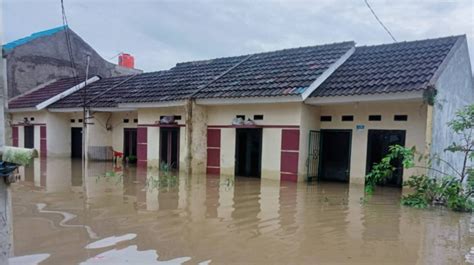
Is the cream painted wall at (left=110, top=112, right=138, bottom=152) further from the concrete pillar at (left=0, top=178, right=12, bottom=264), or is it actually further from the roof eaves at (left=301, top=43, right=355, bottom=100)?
the concrete pillar at (left=0, top=178, right=12, bottom=264)

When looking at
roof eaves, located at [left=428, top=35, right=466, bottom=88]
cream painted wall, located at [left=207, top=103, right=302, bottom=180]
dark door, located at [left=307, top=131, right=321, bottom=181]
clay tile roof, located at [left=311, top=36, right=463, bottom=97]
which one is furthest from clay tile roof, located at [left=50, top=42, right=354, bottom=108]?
roof eaves, located at [left=428, top=35, right=466, bottom=88]

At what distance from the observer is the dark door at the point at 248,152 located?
12.1 metres

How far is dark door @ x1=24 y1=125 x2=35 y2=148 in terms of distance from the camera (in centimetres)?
1900

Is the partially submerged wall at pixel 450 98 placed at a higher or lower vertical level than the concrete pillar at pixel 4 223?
higher

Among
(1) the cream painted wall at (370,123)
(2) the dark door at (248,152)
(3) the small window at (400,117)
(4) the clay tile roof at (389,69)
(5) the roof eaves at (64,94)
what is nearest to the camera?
(4) the clay tile roof at (389,69)

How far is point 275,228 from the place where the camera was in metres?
5.68

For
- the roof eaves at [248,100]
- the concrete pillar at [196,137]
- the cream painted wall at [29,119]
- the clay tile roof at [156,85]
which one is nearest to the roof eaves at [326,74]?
the roof eaves at [248,100]

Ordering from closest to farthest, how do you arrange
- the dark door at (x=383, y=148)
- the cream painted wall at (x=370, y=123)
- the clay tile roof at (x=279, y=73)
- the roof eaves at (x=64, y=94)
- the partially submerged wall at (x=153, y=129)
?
the cream painted wall at (x=370, y=123)
the dark door at (x=383, y=148)
the clay tile roof at (x=279, y=73)
the partially submerged wall at (x=153, y=129)
the roof eaves at (x=64, y=94)

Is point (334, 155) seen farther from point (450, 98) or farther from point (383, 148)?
point (450, 98)

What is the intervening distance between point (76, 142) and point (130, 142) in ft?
13.2

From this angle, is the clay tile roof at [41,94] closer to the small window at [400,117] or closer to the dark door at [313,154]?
the dark door at [313,154]

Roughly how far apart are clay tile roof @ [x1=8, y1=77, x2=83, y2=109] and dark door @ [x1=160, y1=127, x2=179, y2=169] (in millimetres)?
8342

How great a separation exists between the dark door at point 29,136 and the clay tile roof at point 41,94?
4.14 ft

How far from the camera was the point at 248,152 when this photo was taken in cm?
1238
